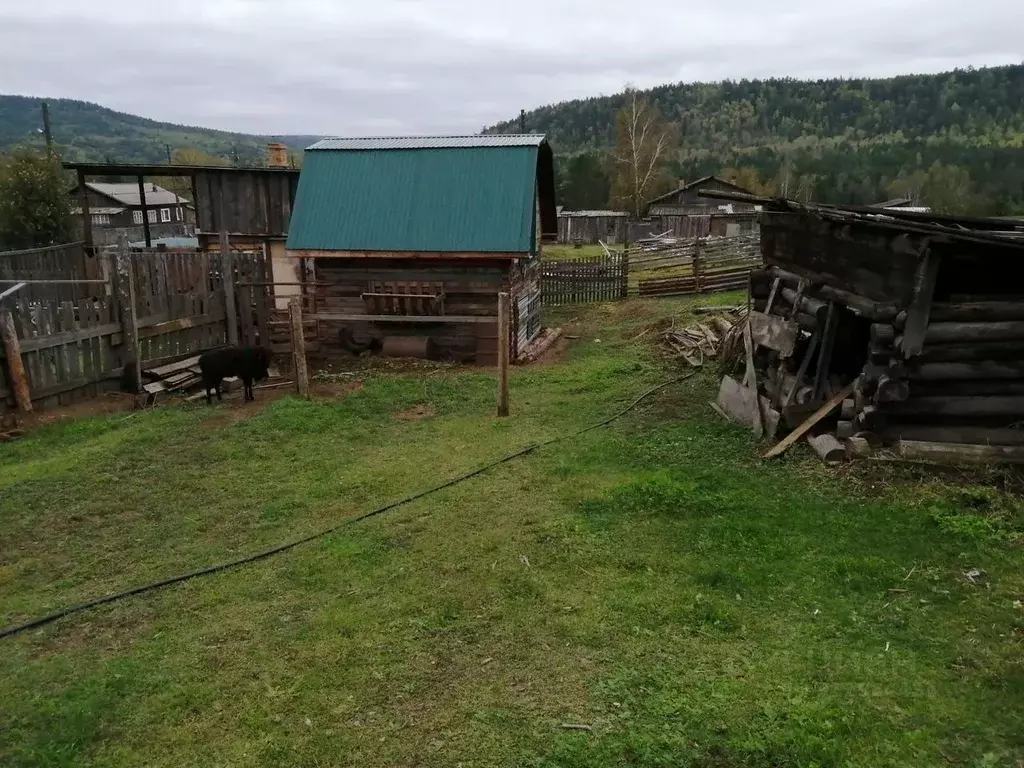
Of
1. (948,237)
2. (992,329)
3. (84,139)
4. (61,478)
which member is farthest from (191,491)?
(84,139)

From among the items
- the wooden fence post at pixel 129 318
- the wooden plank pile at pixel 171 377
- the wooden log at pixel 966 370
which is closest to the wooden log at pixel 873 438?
the wooden log at pixel 966 370

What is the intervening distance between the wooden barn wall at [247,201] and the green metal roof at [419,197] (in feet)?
19.3

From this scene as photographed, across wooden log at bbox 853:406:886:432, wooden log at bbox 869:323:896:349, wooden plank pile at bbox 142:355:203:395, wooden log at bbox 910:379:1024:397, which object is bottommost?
wooden plank pile at bbox 142:355:203:395

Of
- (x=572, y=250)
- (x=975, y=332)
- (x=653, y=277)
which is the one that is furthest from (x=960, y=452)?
(x=572, y=250)

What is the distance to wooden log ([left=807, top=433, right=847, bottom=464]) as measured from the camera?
8.64 meters

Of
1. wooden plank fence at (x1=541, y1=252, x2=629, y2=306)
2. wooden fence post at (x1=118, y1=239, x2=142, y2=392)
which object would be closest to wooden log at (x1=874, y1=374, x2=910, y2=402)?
wooden fence post at (x1=118, y1=239, x2=142, y2=392)

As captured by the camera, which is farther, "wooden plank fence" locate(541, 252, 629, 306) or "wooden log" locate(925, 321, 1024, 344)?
"wooden plank fence" locate(541, 252, 629, 306)

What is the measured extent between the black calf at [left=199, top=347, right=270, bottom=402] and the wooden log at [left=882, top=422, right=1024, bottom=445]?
9993 millimetres

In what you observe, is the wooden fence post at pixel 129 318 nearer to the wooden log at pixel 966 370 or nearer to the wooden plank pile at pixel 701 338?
the wooden plank pile at pixel 701 338

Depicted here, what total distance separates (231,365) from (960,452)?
1103 centimetres

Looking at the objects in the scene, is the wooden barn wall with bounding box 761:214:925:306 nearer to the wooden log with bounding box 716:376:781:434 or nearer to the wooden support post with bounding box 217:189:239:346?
the wooden log with bounding box 716:376:781:434

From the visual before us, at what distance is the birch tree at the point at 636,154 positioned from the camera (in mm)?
54875

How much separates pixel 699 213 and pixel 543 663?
4889 cm

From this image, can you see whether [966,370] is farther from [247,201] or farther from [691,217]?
[691,217]
